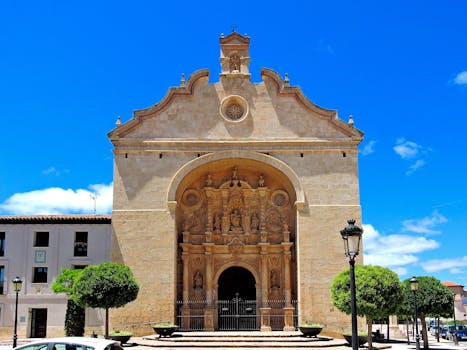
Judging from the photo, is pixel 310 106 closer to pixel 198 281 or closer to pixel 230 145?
pixel 230 145

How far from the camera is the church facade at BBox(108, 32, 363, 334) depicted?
28.5m

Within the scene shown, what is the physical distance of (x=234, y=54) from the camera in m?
31.3

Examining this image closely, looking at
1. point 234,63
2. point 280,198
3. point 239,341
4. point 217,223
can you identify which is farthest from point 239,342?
point 234,63

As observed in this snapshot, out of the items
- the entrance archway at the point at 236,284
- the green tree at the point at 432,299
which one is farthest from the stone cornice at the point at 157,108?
the green tree at the point at 432,299

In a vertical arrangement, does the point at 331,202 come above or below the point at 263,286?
above

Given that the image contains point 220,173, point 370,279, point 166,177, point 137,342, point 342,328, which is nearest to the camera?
point 370,279

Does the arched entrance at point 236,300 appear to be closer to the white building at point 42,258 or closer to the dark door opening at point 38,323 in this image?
the white building at point 42,258

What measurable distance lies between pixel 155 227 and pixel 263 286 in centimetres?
638

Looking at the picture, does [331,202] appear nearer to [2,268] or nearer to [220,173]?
[220,173]

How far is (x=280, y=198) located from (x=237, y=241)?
3376mm

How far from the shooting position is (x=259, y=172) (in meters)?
31.3

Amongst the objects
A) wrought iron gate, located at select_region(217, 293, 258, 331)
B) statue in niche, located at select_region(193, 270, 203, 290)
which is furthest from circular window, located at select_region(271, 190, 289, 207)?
statue in niche, located at select_region(193, 270, 203, 290)

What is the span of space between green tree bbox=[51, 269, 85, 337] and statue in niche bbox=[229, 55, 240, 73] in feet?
43.3

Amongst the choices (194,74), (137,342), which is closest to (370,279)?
(137,342)
